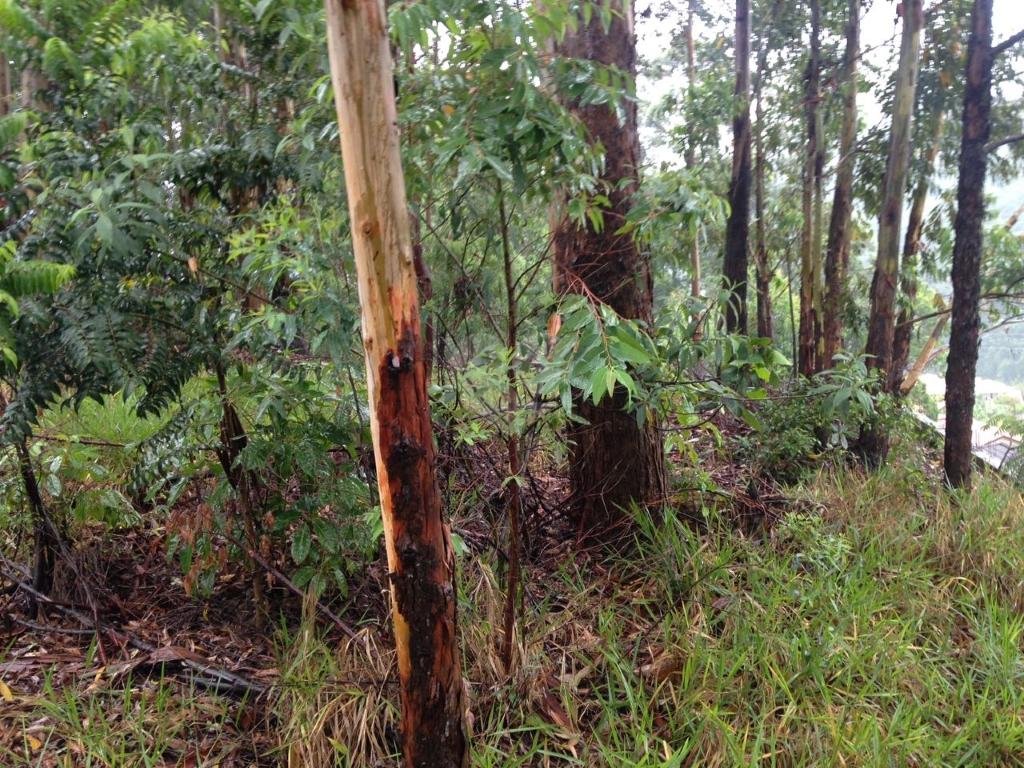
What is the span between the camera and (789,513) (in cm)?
457

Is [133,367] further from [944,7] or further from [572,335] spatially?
[944,7]

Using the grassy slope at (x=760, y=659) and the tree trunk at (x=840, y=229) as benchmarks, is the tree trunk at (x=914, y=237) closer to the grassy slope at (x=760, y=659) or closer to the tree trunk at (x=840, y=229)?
the tree trunk at (x=840, y=229)

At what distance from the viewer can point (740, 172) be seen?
9.10 metres

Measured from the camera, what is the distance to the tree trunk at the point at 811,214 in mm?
9172

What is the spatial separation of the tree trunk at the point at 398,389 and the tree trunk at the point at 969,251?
4.92 meters

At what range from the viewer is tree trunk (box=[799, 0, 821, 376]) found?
30.1ft

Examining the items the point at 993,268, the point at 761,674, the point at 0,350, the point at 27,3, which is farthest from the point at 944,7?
the point at 0,350

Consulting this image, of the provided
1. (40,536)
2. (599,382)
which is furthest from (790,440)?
(40,536)

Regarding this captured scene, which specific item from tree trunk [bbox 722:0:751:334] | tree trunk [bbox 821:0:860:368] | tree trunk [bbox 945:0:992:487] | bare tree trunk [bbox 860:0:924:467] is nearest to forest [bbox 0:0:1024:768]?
tree trunk [bbox 945:0:992:487]

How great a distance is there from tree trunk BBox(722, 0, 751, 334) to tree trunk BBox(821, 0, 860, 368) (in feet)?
3.14

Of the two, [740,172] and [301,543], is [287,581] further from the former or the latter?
[740,172]

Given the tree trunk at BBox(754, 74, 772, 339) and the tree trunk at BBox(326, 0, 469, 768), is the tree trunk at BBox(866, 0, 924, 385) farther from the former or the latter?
the tree trunk at BBox(326, 0, 469, 768)

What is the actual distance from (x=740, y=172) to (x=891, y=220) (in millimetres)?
2456

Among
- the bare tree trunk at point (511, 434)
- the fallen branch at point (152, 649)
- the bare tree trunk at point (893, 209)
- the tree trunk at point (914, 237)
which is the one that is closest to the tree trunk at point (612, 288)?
the bare tree trunk at point (511, 434)
